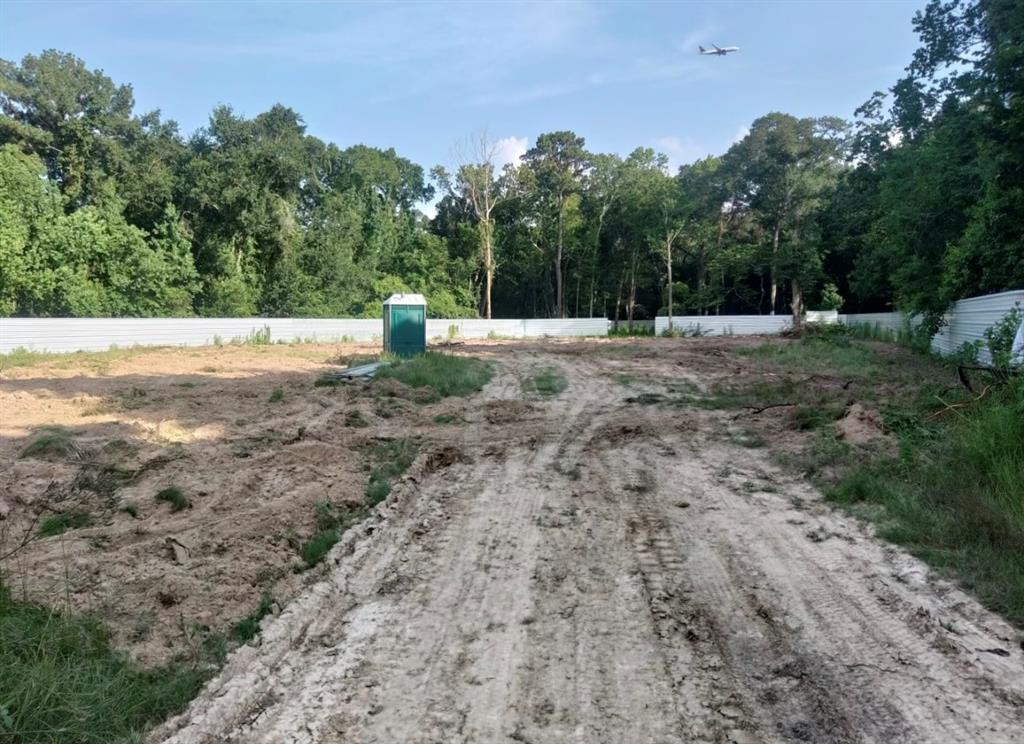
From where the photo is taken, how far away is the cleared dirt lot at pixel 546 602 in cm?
275

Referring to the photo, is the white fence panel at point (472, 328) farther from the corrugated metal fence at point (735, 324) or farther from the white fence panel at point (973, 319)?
the white fence panel at point (973, 319)

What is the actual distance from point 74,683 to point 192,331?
2972 cm

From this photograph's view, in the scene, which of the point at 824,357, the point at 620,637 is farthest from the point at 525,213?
the point at 620,637

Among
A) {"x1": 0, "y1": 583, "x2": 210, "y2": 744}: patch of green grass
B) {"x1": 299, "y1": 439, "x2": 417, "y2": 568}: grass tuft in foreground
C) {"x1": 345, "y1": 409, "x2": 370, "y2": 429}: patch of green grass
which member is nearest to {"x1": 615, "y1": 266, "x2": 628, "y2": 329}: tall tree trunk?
{"x1": 345, "y1": 409, "x2": 370, "y2": 429}: patch of green grass

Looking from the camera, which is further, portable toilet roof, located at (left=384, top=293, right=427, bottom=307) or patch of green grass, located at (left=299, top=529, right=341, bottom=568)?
portable toilet roof, located at (left=384, top=293, right=427, bottom=307)

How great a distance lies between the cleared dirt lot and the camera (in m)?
2.75

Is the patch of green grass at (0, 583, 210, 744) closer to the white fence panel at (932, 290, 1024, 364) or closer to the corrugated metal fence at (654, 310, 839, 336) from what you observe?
the white fence panel at (932, 290, 1024, 364)

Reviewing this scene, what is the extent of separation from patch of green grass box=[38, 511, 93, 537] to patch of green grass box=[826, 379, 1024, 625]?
21.3 ft

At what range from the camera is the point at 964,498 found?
4926mm

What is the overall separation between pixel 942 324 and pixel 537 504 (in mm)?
19798

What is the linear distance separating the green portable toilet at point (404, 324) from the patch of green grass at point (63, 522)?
40.0ft

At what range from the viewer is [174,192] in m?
40.0

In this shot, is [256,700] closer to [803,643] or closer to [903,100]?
[803,643]

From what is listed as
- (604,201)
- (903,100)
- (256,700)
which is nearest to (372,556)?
(256,700)
